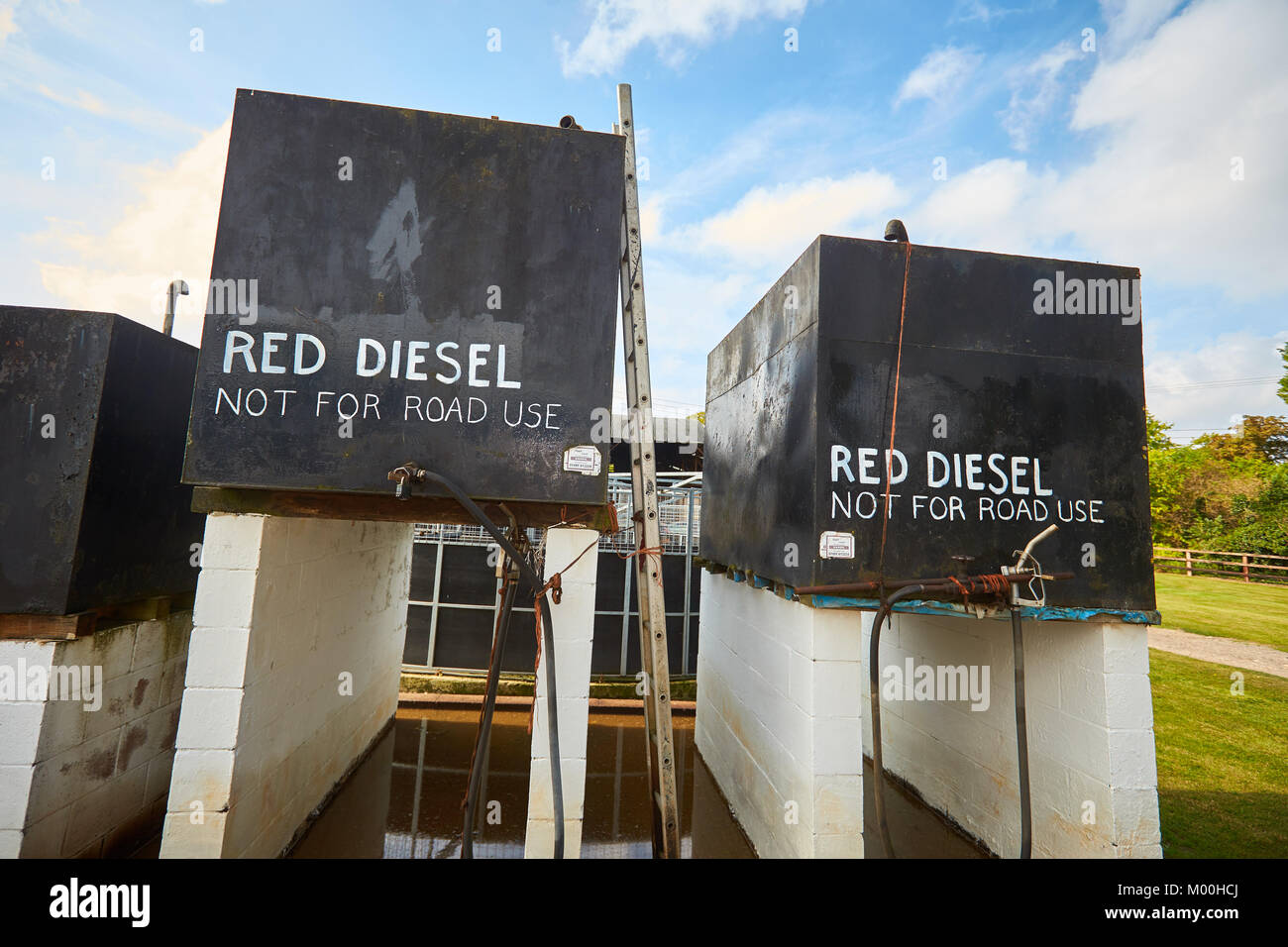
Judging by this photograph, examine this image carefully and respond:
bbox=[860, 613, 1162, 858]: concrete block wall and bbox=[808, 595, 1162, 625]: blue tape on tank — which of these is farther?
bbox=[808, 595, 1162, 625]: blue tape on tank

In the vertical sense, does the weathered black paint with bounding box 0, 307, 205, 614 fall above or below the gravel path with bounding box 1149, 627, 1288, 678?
above

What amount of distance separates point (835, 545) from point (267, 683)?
3753 mm

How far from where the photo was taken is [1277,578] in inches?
730

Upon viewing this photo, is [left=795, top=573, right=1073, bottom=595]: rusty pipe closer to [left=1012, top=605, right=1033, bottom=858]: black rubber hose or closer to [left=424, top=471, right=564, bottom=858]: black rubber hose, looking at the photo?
[left=1012, top=605, right=1033, bottom=858]: black rubber hose

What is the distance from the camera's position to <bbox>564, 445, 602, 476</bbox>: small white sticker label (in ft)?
11.8

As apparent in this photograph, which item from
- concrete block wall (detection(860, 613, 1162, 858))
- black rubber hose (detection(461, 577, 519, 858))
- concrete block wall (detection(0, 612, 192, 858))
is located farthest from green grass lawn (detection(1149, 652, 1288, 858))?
concrete block wall (detection(0, 612, 192, 858))

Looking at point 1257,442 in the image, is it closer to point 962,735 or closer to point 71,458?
point 962,735

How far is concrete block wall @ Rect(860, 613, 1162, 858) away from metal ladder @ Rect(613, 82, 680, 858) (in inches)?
106

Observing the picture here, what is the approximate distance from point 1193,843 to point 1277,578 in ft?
67.5

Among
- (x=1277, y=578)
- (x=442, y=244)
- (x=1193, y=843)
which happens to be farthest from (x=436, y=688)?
(x=1277, y=578)

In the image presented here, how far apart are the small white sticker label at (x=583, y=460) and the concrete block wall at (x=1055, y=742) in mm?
3523

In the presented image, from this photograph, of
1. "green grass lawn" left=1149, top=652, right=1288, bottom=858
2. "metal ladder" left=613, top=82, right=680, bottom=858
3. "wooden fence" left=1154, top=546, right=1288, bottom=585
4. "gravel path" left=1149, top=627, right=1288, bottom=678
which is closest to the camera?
"metal ladder" left=613, top=82, right=680, bottom=858

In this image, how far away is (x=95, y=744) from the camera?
3.88 m
